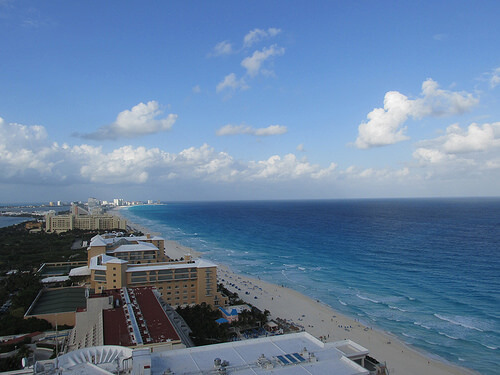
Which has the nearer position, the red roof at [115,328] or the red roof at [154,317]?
the red roof at [115,328]

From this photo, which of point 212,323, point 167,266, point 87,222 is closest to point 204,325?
point 212,323

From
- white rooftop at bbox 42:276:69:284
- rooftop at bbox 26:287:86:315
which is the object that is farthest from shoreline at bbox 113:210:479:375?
white rooftop at bbox 42:276:69:284

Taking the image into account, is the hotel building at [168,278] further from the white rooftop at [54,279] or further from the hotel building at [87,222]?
the hotel building at [87,222]

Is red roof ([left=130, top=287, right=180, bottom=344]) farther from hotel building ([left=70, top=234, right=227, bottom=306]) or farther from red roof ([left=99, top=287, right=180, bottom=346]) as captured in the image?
hotel building ([left=70, top=234, right=227, bottom=306])

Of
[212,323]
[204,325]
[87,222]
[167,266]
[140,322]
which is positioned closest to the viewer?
[140,322]

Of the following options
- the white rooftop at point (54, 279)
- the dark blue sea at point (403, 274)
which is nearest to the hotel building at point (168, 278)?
the white rooftop at point (54, 279)

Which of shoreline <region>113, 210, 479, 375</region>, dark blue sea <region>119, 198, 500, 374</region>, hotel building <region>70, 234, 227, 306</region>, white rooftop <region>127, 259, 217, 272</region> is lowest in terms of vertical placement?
shoreline <region>113, 210, 479, 375</region>

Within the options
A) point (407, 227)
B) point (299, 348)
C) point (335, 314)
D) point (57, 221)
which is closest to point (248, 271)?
point (335, 314)

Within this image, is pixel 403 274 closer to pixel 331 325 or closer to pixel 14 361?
pixel 331 325
